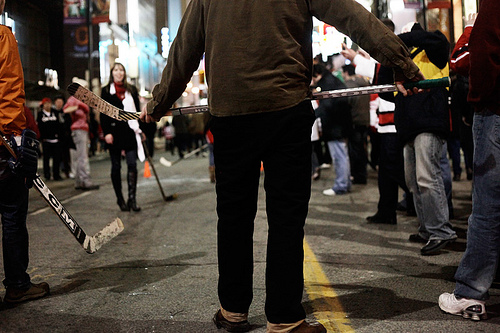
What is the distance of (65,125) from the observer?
46.2 feet

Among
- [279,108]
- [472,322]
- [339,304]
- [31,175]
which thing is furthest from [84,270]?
[472,322]

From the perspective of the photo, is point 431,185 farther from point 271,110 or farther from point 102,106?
point 102,106

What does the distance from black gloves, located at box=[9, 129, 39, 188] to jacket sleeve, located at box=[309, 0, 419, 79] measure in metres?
2.03

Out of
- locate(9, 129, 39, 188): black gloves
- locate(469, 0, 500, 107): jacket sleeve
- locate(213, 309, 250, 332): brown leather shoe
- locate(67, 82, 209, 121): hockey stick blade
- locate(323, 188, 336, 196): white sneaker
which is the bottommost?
locate(323, 188, 336, 196): white sneaker

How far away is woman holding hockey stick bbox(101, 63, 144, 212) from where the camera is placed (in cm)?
796

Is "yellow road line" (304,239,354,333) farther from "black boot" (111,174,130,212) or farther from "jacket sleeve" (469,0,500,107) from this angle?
"black boot" (111,174,130,212)

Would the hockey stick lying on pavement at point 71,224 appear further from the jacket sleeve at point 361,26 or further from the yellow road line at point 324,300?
the jacket sleeve at point 361,26

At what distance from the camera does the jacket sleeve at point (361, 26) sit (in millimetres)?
2996

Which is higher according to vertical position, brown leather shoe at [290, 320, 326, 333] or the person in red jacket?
the person in red jacket

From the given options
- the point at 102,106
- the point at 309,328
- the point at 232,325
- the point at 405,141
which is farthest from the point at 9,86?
the point at 405,141

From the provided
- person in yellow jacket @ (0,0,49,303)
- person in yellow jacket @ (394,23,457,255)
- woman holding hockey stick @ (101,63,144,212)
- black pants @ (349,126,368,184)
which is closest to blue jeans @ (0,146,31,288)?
person in yellow jacket @ (0,0,49,303)

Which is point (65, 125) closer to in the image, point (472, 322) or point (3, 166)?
point (3, 166)

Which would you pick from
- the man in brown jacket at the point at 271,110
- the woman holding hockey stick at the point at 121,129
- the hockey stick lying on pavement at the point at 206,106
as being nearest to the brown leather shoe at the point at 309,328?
the man in brown jacket at the point at 271,110

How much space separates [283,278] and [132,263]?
2.28 meters
